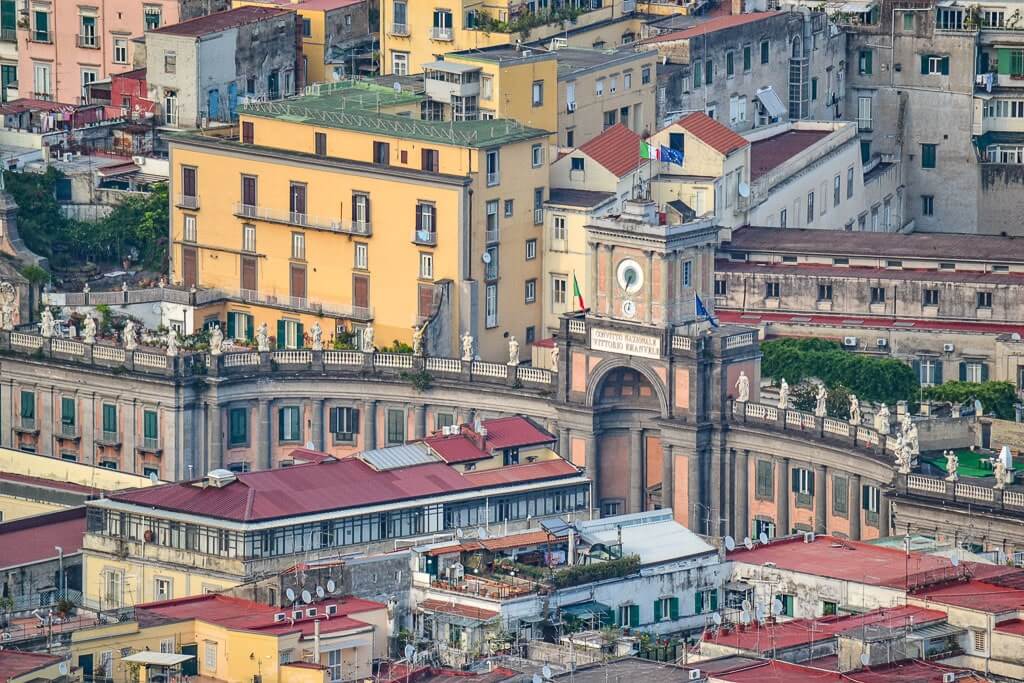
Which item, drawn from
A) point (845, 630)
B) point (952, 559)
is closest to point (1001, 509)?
point (952, 559)

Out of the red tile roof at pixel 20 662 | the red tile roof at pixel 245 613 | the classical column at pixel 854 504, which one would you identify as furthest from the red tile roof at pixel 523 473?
the red tile roof at pixel 20 662

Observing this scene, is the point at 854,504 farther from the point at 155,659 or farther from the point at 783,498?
the point at 155,659

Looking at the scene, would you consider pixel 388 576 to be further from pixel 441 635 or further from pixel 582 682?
pixel 582 682

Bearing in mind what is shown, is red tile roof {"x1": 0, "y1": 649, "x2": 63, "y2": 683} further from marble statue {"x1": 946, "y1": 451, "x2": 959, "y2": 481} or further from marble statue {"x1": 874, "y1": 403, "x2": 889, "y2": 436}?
marble statue {"x1": 874, "y1": 403, "x2": 889, "y2": 436}

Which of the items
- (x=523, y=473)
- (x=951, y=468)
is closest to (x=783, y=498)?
(x=951, y=468)

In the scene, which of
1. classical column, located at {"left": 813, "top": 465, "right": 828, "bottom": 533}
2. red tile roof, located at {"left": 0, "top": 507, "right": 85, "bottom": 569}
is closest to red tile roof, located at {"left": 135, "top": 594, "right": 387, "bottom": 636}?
red tile roof, located at {"left": 0, "top": 507, "right": 85, "bottom": 569}

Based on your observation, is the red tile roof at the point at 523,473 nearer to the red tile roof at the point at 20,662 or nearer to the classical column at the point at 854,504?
the classical column at the point at 854,504
